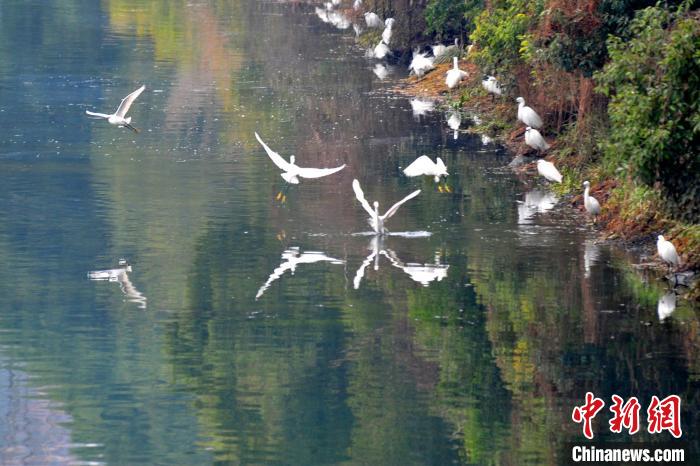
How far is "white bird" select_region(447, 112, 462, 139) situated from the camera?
113 feet

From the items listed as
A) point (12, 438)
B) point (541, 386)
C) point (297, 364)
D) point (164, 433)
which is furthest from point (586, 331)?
point (12, 438)

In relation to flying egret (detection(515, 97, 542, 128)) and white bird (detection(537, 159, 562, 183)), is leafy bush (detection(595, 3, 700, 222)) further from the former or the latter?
flying egret (detection(515, 97, 542, 128))

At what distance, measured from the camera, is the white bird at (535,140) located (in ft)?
97.7

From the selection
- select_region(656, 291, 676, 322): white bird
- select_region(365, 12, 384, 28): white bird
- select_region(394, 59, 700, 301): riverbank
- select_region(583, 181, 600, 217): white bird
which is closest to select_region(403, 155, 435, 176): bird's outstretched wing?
select_region(394, 59, 700, 301): riverbank

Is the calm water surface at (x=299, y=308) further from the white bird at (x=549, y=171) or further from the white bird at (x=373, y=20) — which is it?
the white bird at (x=373, y=20)

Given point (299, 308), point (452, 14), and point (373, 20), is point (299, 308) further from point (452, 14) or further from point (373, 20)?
point (373, 20)

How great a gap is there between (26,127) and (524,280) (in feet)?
54.2

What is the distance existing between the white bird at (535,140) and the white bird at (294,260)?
790cm

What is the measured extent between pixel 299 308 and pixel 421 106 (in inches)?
731

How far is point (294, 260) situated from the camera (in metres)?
22.7

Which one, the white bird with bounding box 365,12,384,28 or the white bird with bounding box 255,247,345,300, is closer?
the white bird with bounding box 255,247,345,300

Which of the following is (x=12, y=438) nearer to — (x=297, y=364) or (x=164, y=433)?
(x=164, y=433)

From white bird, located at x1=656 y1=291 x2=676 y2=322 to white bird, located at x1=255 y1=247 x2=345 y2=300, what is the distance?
4544 mm

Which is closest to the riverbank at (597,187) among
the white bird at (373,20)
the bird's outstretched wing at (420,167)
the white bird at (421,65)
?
the white bird at (421,65)
